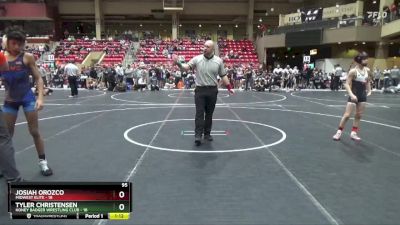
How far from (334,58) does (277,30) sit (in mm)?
5964

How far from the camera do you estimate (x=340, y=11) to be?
31.0 metres

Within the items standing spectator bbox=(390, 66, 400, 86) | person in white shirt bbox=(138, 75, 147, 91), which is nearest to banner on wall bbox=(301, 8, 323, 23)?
standing spectator bbox=(390, 66, 400, 86)

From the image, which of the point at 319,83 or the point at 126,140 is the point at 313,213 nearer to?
the point at 126,140

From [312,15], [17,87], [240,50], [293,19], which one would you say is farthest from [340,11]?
[17,87]

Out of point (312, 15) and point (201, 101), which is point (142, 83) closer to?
point (201, 101)

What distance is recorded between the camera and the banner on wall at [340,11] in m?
29.9

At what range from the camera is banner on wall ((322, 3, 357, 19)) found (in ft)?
98.2

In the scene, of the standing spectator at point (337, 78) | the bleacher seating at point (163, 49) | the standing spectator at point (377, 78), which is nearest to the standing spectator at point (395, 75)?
the standing spectator at point (377, 78)

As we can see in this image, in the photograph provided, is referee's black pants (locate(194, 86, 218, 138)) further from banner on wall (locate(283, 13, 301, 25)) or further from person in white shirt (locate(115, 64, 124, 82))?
banner on wall (locate(283, 13, 301, 25))

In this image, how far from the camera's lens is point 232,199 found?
4176 millimetres

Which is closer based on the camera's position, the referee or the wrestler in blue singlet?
the wrestler in blue singlet

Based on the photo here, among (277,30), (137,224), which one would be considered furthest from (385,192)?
(277,30)

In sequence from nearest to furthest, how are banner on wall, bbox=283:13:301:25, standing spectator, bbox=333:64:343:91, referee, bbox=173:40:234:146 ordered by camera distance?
1. referee, bbox=173:40:234:146
2. standing spectator, bbox=333:64:343:91
3. banner on wall, bbox=283:13:301:25
